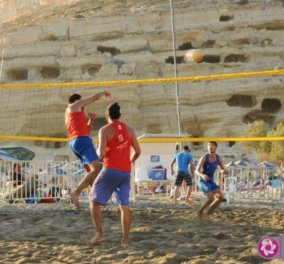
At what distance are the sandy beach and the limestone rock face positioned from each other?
26.4 m

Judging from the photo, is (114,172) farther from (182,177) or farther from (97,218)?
(182,177)

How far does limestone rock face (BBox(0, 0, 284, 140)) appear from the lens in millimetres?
39000

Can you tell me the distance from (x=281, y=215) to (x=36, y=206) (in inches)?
163

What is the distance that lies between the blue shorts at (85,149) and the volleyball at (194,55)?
27866 millimetres

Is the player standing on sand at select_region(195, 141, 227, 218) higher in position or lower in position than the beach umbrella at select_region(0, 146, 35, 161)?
lower

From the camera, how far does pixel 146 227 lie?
9.50 meters

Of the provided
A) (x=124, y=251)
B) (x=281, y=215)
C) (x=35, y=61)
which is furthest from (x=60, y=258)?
(x=35, y=61)

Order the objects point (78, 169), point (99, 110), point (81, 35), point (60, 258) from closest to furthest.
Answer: point (60, 258), point (78, 169), point (99, 110), point (81, 35)

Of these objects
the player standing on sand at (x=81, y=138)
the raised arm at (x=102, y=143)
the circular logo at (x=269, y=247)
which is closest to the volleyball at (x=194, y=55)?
the player standing on sand at (x=81, y=138)

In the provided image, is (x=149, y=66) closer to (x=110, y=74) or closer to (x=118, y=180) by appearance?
(x=110, y=74)

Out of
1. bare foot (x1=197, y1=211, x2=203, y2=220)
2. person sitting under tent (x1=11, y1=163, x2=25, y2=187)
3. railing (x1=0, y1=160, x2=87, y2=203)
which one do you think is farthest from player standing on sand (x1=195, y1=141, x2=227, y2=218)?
person sitting under tent (x1=11, y1=163, x2=25, y2=187)

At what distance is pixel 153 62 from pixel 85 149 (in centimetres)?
3087

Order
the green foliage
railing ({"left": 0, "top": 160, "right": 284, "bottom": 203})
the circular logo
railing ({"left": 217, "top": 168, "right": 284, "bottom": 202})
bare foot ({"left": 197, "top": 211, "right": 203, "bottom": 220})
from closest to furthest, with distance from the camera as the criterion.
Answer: the circular logo → bare foot ({"left": 197, "top": 211, "right": 203, "bottom": 220}) → railing ({"left": 0, "top": 160, "right": 284, "bottom": 203}) → railing ({"left": 217, "top": 168, "right": 284, "bottom": 202}) → the green foliage

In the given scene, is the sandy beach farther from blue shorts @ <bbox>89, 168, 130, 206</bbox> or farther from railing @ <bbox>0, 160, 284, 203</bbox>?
railing @ <bbox>0, 160, 284, 203</bbox>
